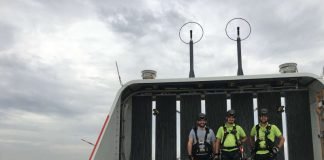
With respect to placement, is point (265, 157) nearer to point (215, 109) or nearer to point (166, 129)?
point (215, 109)

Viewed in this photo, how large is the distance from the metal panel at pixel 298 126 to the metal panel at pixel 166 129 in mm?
2880

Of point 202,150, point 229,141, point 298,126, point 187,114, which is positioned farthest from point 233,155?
point 298,126

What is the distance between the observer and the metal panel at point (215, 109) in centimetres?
959

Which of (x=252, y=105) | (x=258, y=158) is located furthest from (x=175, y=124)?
(x=258, y=158)

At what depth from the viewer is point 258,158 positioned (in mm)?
7789

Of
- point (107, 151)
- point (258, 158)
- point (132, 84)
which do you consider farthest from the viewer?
point (132, 84)

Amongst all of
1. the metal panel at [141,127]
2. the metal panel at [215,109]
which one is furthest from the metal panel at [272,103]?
the metal panel at [141,127]

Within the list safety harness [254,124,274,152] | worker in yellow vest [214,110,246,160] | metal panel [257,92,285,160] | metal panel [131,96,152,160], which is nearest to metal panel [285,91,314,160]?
metal panel [257,92,285,160]

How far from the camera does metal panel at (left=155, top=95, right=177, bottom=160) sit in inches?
380

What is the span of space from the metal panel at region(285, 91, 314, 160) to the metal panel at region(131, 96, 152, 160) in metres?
3.54

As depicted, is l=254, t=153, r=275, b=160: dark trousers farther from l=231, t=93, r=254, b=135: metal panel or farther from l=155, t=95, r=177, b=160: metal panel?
l=155, t=95, r=177, b=160: metal panel

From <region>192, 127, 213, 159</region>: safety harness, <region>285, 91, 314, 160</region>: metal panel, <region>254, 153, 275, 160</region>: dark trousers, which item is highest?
<region>285, 91, 314, 160</region>: metal panel

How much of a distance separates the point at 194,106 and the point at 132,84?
1.82 metres

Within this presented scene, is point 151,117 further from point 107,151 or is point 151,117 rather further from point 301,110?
point 301,110
